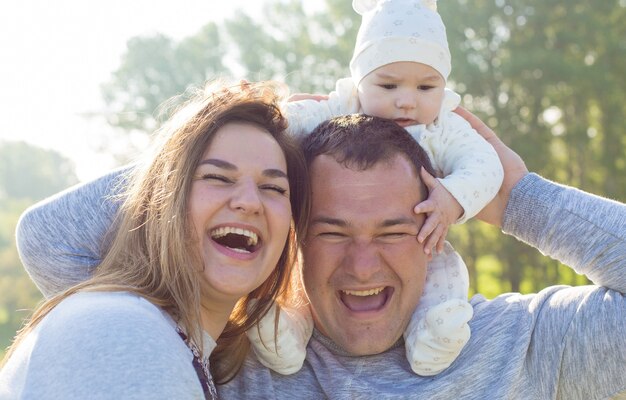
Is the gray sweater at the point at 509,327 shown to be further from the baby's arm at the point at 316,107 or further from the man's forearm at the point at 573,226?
the baby's arm at the point at 316,107

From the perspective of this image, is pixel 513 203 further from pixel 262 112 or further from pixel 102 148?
pixel 102 148

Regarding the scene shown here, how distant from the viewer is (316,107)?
337 centimetres

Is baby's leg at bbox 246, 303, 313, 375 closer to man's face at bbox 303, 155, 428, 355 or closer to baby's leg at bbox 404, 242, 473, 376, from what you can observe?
man's face at bbox 303, 155, 428, 355

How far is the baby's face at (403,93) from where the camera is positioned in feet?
10.6

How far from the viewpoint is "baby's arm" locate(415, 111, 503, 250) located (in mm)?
2855

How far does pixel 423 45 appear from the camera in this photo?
3412 millimetres

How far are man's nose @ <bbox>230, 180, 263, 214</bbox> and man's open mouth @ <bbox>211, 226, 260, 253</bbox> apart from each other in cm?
8

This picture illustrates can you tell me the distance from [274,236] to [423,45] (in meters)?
1.36

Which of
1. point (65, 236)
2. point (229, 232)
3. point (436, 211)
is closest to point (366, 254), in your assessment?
point (436, 211)

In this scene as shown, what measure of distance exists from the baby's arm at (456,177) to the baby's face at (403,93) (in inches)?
4.3

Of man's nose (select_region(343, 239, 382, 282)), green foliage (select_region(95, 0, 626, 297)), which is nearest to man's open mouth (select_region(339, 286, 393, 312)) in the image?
man's nose (select_region(343, 239, 382, 282))

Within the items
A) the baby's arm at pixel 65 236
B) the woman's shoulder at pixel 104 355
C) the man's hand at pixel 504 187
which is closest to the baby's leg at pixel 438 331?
the man's hand at pixel 504 187

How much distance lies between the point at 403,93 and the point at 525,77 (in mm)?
17747

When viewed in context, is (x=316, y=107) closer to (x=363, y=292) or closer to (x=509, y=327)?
(x=363, y=292)
